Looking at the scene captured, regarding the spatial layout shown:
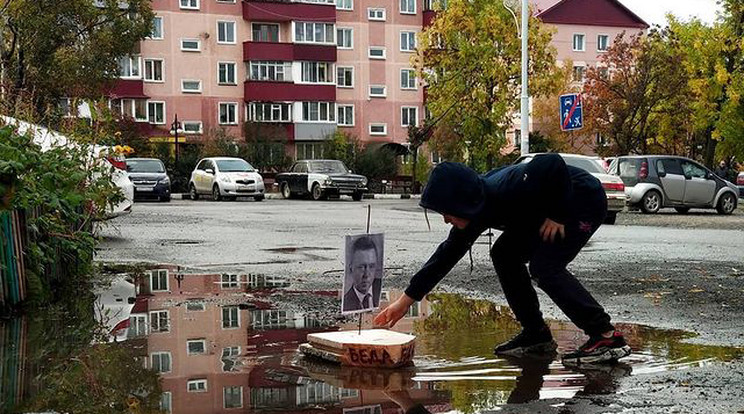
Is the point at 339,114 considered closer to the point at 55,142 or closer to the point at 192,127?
the point at 192,127

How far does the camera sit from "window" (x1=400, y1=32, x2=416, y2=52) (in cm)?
7350

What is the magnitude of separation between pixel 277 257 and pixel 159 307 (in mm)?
4914

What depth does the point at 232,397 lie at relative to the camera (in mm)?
5441

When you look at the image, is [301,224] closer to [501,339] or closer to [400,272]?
[400,272]

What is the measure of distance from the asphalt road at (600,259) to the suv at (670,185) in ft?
8.75

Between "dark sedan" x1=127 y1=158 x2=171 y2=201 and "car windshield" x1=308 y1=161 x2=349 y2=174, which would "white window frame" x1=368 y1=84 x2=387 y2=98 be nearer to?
"car windshield" x1=308 y1=161 x2=349 y2=174

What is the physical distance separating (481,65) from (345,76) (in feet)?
92.0

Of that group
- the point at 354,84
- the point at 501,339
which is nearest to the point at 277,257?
the point at 501,339

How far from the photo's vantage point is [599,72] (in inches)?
2183

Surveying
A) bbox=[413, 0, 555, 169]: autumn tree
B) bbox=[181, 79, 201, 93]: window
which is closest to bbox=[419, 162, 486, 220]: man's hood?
bbox=[413, 0, 555, 169]: autumn tree

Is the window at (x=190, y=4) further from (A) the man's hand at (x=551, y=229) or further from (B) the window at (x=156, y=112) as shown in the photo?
(A) the man's hand at (x=551, y=229)

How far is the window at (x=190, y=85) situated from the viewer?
67562 mm

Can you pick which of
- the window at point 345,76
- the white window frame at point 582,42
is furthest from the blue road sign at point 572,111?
the white window frame at point 582,42

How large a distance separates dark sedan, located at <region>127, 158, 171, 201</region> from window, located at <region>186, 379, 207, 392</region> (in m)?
31.3
